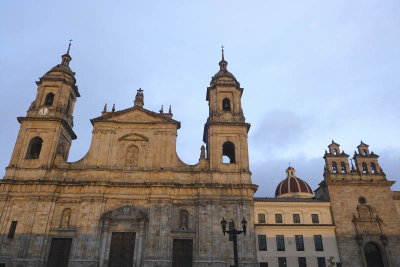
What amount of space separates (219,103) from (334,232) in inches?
726

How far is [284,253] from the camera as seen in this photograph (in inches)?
1221

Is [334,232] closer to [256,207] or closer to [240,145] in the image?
[256,207]

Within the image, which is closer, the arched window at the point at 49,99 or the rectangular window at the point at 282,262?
the rectangular window at the point at 282,262

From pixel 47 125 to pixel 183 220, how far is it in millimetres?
17995

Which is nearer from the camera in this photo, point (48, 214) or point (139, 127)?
point (48, 214)

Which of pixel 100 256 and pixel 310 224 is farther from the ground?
pixel 310 224

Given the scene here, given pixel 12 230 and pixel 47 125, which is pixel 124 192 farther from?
pixel 47 125

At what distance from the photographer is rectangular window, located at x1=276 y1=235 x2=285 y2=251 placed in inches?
1230

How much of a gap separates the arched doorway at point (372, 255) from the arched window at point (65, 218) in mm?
29598

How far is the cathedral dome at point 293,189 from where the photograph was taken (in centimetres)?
4588

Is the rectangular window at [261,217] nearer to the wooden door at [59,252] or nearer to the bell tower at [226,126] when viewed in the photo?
the bell tower at [226,126]

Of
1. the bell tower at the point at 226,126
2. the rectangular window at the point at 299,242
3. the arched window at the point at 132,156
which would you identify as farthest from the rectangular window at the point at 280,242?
the arched window at the point at 132,156

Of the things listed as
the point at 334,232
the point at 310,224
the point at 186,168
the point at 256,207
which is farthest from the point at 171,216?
the point at 334,232

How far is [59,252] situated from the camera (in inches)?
1091
